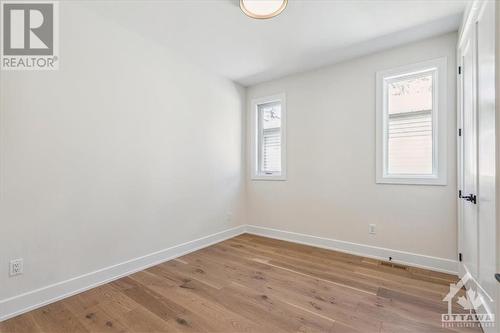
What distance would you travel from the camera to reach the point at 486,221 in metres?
1.50

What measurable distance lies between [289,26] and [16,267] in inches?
134

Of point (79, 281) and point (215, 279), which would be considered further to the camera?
point (215, 279)

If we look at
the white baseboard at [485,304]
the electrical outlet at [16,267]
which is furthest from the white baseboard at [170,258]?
the white baseboard at [485,304]

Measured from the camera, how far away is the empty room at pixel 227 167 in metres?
1.79

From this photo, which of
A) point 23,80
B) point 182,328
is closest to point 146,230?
point 182,328

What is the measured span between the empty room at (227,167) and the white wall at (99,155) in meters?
0.02

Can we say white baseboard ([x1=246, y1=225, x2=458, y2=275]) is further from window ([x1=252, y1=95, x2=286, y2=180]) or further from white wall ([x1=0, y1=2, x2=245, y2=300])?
white wall ([x1=0, y1=2, x2=245, y2=300])

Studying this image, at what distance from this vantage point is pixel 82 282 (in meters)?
2.18

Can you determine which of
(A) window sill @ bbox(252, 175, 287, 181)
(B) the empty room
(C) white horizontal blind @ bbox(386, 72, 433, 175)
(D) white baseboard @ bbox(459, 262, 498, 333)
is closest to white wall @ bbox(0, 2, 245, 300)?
(B) the empty room

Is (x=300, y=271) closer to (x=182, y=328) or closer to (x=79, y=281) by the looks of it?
(x=182, y=328)

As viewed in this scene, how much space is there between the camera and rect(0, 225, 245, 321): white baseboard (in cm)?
181

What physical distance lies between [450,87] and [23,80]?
418cm
